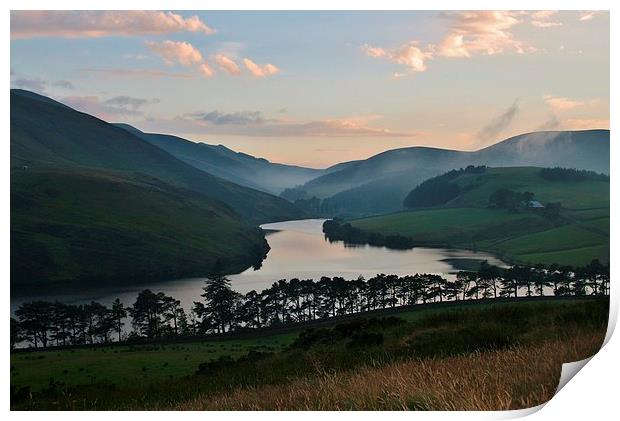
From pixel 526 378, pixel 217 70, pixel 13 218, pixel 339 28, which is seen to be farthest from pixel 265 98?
pixel 526 378

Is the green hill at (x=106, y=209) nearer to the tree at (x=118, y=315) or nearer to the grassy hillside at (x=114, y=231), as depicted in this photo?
the grassy hillside at (x=114, y=231)

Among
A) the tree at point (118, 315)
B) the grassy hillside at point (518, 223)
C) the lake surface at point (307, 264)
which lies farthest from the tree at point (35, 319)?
the grassy hillside at point (518, 223)

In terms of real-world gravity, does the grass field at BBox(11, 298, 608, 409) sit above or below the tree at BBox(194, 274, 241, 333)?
below

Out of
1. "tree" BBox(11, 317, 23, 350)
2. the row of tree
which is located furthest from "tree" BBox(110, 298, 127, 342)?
"tree" BBox(11, 317, 23, 350)

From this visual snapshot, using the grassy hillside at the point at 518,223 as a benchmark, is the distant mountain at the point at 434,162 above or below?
above

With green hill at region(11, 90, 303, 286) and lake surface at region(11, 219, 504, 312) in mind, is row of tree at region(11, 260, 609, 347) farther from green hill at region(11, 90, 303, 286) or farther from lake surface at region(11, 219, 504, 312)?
green hill at region(11, 90, 303, 286)

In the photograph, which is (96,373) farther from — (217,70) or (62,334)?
(217,70)

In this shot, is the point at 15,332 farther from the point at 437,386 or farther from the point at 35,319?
the point at 437,386
